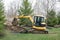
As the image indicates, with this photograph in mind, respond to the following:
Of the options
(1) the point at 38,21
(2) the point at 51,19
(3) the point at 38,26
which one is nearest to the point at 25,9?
(2) the point at 51,19

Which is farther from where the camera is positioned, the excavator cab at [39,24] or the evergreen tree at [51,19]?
the evergreen tree at [51,19]

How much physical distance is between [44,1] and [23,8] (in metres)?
7.62

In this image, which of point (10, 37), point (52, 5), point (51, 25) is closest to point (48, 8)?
point (52, 5)

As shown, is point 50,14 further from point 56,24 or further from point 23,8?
point 23,8

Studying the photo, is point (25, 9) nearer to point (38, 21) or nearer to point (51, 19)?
point (51, 19)

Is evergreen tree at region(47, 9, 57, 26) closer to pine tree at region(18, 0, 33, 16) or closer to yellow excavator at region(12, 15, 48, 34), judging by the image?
pine tree at region(18, 0, 33, 16)

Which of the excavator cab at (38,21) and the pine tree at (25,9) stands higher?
the pine tree at (25,9)

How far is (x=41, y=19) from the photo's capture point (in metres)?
23.0

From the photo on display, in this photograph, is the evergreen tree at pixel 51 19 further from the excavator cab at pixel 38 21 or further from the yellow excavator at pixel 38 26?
the excavator cab at pixel 38 21

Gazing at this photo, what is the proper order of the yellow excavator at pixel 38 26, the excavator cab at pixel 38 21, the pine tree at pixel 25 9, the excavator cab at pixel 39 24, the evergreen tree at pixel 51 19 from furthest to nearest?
the evergreen tree at pixel 51 19
the pine tree at pixel 25 9
the excavator cab at pixel 38 21
the excavator cab at pixel 39 24
the yellow excavator at pixel 38 26

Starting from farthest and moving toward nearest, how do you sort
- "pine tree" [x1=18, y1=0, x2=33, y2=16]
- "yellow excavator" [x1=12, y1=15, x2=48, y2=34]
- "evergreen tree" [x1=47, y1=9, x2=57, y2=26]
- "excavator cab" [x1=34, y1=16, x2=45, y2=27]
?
1. "evergreen tree" [x1=47, y1=9, x2=57, y2=26]
2. "pine tree" [x1=18, y1=0, x2=33, y2=16]
3. "excavator cab" [x1=34, y1=16, x2=45, y2=27]
4. "yellow excavator" [x1=12, y1=15, x2=48, y2=34]

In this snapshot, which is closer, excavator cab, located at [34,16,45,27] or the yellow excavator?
the yellow excavator

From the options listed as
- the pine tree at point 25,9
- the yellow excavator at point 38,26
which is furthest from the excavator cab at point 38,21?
the pine tree at point 25,9

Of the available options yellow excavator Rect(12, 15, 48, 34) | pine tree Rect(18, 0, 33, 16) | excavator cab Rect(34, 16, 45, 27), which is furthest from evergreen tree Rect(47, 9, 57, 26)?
excavator cab Rect(34, 16, 45, 27)
